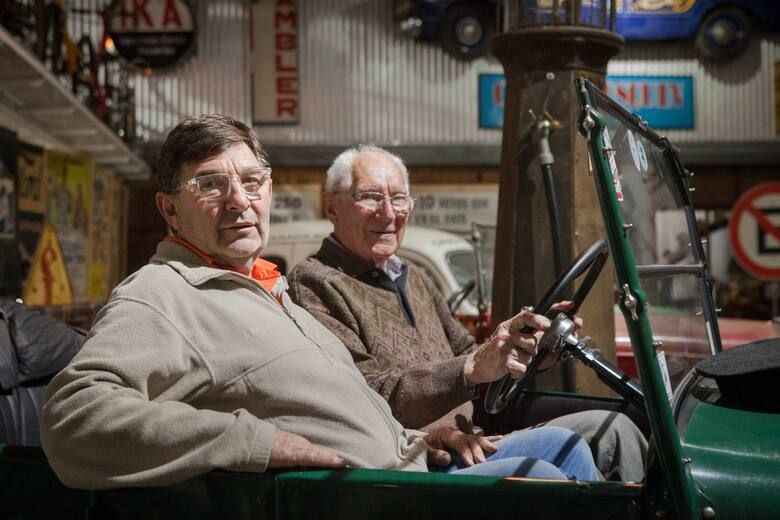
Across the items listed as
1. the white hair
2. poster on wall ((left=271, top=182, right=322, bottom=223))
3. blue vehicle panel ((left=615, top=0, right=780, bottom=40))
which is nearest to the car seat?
the white hair

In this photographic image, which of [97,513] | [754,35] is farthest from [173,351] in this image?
[754,35]

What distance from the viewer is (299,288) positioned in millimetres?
2994

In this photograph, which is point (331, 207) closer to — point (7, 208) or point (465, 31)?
point (7, 208)

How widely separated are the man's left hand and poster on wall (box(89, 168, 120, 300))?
10575mm

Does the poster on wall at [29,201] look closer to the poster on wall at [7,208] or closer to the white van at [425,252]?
the poster on wall at [7,208]

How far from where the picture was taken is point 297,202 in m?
14.2

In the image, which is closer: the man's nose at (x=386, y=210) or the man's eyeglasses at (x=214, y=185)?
the man's eyeglasses at (x=214, y=185)

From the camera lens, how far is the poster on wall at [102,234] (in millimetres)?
12547

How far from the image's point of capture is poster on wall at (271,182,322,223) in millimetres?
14211

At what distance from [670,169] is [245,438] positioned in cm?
160

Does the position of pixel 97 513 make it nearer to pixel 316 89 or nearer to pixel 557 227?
pixel 557 227

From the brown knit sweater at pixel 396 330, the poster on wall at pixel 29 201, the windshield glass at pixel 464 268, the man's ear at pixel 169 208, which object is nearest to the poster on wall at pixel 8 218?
the poster on wall at pixel 29 201

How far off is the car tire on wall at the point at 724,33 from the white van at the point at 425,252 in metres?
9.02

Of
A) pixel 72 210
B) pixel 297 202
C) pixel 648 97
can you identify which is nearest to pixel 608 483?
pixel 72 210
